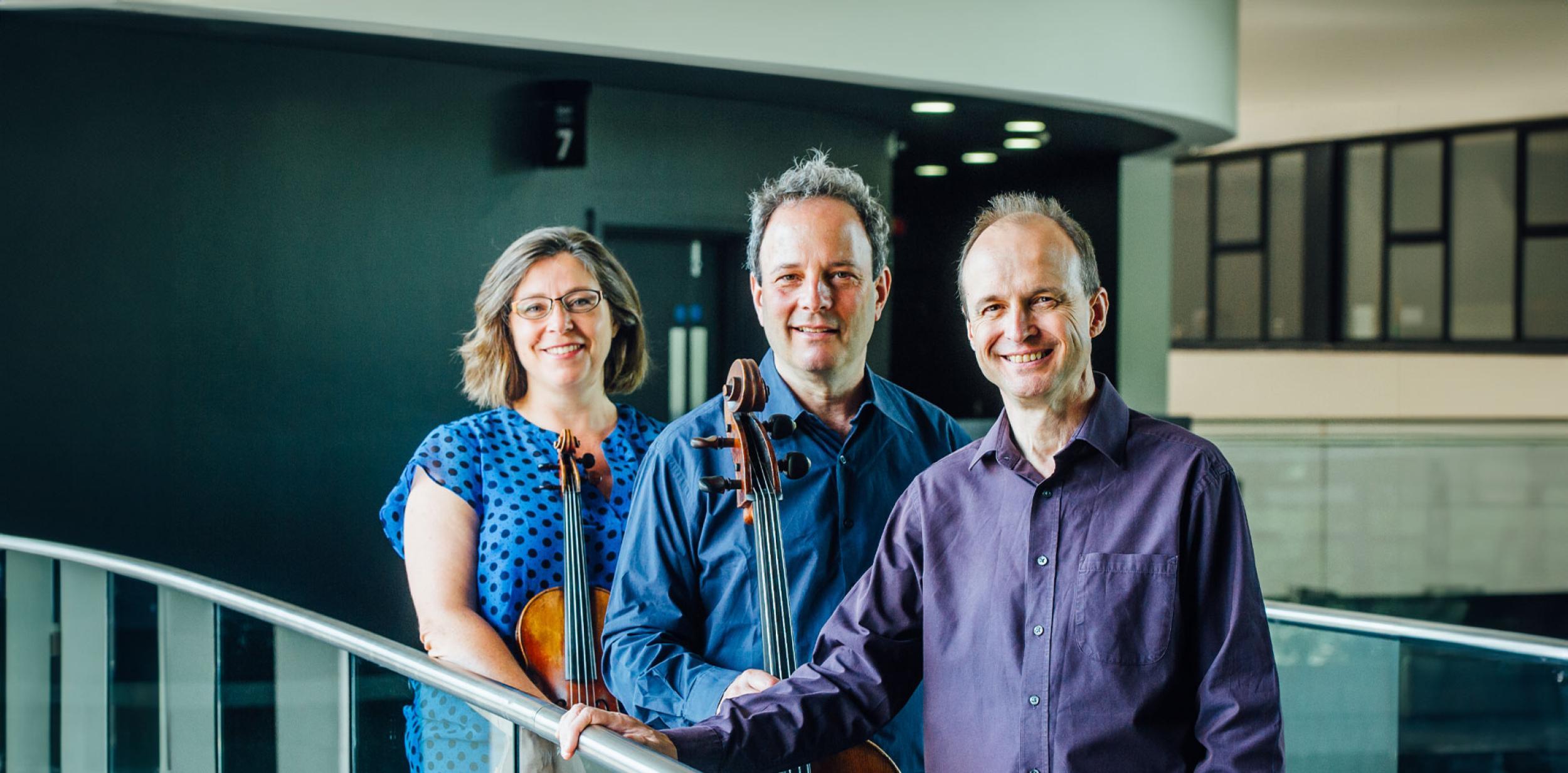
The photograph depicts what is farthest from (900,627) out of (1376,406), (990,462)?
(1376,406)

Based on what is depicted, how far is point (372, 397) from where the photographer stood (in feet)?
15.8

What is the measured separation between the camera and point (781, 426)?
6.75ft

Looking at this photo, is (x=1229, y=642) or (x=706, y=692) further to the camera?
(x=706, y=692)

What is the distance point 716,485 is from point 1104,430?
65 cm

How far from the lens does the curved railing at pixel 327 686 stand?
2223mm

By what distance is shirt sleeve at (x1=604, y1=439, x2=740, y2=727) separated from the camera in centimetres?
202

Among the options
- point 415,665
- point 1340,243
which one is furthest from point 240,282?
point 1340,243

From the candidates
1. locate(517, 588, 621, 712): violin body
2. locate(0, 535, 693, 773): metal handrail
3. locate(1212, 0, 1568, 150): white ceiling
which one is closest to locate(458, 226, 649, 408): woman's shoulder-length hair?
locate(517, 588, 621, 712): violin body

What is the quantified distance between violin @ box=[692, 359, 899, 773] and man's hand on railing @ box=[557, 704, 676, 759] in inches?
15.0

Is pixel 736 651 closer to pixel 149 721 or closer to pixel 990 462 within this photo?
pixel 990 462

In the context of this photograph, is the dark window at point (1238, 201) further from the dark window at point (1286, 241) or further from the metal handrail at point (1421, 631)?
the metal handrail at point (1421, 631)

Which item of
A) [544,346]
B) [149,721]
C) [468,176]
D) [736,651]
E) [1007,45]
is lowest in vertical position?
[149,721]

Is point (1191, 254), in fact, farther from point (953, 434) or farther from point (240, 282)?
point (953, 434)

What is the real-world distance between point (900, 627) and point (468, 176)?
11.9 ft
